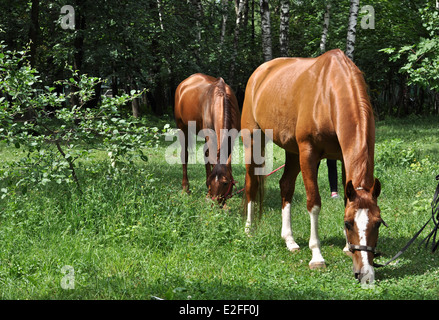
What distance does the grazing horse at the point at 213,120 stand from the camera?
6590 millimetres

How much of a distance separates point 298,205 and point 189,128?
2.97 metres

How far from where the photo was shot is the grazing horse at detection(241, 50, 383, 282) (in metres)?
3.93

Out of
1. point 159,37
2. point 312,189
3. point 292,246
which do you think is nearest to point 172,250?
point 292,246

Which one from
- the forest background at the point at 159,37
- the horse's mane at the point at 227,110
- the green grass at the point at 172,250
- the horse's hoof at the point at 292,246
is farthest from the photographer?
the forest background at the point at 159,37

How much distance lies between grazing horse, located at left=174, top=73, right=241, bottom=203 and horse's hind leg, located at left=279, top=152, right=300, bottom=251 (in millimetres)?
874

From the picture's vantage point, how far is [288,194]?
19.4 feet

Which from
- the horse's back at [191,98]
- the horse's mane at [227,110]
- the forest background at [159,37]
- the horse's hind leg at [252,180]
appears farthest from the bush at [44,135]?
the forest background at [159,37]

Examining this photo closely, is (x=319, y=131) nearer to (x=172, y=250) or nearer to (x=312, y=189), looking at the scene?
(x=312, y=189)

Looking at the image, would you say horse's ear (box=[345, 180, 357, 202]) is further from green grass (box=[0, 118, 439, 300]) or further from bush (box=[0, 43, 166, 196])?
bush (box=[0, 43, 166, 196])

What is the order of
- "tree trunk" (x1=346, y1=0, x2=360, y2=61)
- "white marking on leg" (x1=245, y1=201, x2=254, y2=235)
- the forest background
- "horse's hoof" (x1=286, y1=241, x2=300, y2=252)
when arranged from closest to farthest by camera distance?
1. "horse's hoof" (x1=286, y1=241, x2=300, y2=252)
2. "white marking on leg" (x1=245, y1=201, x2=254, y2=235)
3. "tree trunk" (x1=346, y1=0, x2=360, y2=61)
4. the forest background

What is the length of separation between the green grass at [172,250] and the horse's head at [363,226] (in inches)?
7.8

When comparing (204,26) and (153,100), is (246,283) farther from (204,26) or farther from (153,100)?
(153,100)

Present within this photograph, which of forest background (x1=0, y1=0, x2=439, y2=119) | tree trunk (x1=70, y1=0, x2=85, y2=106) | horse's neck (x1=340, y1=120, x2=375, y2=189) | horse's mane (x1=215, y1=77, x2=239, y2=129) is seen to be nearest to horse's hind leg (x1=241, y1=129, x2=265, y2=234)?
horse's mane (x1=215, y1=77, x2=239, y2=129)

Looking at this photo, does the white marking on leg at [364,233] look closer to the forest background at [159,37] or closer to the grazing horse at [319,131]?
the grazing horse at [319,131]
